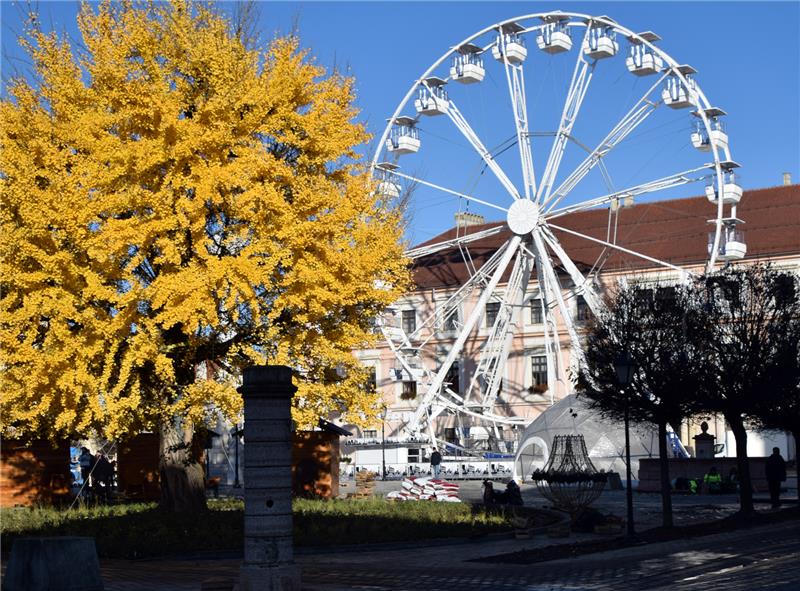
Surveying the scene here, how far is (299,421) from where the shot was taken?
24.1 m

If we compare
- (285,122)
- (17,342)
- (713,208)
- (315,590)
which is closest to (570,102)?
(713,208)

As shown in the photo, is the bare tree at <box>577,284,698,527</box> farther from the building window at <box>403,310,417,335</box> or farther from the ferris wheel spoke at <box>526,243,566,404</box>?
the building window at <box>403,310,417,335</box>

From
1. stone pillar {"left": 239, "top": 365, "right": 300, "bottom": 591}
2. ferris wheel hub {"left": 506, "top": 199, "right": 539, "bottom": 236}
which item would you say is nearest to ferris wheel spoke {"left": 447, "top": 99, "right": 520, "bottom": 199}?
ferris wheel hub {"left": 506, "top": 199, "right": 539, "bottom": 236}

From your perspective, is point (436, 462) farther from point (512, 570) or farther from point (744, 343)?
point (512, 570)

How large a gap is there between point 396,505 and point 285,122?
10.2 m

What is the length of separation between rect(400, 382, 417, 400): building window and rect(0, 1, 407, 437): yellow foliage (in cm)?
4939

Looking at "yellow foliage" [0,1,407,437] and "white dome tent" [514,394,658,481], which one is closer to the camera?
"yellow foliage" [0,1,407,437]

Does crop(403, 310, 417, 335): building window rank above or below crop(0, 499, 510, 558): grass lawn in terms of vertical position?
above

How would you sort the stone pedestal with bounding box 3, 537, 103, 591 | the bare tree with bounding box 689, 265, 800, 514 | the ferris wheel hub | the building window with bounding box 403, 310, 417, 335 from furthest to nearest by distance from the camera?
1. the building window with bounding box 403, 310, 417, 335
2. the ferris wheel hub
3. the bare tree with bounding box 689, 265, 800, 514
4. the stone pedestal with bounding box 3, 537, 103, 591

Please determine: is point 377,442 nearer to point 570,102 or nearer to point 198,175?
point 570,102

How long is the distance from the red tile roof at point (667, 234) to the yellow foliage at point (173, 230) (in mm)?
38626

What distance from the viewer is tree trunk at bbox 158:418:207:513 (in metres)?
25.6

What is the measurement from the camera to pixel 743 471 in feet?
96.6

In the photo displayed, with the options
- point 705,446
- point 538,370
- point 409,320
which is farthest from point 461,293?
point 409,320
